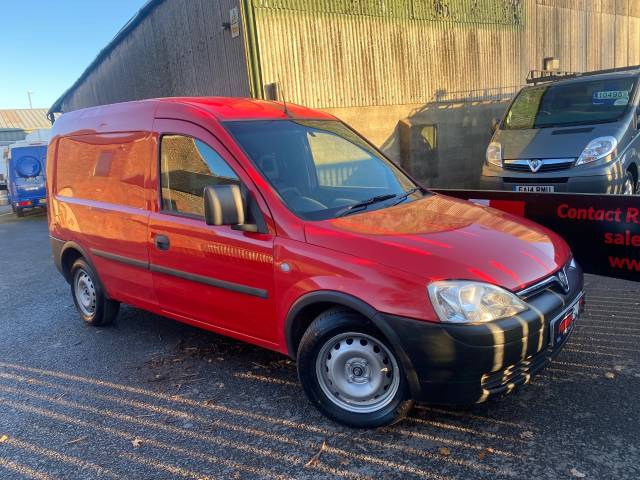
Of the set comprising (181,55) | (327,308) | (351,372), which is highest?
(181,55)

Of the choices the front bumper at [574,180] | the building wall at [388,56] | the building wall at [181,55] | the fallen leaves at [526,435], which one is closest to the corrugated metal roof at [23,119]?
the building wall at [181,55]

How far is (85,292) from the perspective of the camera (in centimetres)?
502

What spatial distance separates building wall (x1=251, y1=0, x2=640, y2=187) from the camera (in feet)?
35.4

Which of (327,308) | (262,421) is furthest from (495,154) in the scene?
(262,421)

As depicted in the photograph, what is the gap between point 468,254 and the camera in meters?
2.74

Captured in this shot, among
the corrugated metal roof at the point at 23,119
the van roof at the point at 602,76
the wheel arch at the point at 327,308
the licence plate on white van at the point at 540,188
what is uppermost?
the corrugated metal roof at the point at 23,119

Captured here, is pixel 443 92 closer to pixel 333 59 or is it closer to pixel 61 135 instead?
pixel 333 59

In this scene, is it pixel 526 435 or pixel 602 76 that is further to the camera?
pixel 602 76

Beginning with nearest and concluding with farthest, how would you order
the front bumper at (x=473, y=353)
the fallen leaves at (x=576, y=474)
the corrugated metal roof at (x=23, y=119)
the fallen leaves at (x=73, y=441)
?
the fallen leaves at (x=576, y=474)
the front bumper at (x=473, y=353)
the fallen leaves at (x=73, y=441)
the corrugated metal roof at (x=23, y=119)

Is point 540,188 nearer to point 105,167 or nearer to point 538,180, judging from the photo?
point 538,180

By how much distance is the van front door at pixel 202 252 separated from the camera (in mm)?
3229

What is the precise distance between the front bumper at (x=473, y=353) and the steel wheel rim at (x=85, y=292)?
337 centimetres

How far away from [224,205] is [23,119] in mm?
71393

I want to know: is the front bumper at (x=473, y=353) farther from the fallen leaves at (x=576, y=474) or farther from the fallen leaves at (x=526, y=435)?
the fallen leaves at (x=576, y=474)
